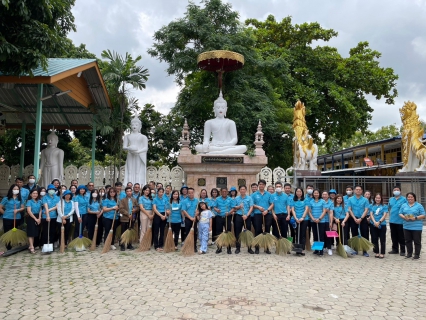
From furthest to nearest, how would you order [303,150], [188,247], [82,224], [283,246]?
[303,150] < [82,224] < [283,246] < [188,247]

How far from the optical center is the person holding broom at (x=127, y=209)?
7.84 metres

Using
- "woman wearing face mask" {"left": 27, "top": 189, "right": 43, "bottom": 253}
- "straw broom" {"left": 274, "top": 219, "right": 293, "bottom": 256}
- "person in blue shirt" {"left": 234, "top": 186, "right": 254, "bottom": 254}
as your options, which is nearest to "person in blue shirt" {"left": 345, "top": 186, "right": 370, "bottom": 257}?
"straw broom" {"left": 274, "top": 219, "right": 293, "bottom": 256}

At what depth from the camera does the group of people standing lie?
757cm

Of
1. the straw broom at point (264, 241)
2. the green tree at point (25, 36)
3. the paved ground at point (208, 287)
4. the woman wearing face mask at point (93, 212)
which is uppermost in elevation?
the green tree at point (25, 36)

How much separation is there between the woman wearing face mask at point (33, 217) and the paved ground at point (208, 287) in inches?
14.1

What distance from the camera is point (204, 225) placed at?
7566 mm

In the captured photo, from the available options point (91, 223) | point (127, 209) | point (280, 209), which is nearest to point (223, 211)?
point (280, 209)

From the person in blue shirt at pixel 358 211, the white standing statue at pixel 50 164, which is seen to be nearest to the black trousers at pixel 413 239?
the person in blue shirt at pixel 358 211

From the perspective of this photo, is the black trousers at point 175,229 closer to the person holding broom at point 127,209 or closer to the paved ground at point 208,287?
the paved ground at point 208,287

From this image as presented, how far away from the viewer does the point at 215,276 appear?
577 centimetres

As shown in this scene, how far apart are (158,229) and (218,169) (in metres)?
4.02

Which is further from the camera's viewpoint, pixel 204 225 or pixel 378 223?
pixel 378 223

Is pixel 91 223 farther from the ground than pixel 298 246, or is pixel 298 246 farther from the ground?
pixel 91 223

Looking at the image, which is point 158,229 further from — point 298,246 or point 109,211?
point 298,246
